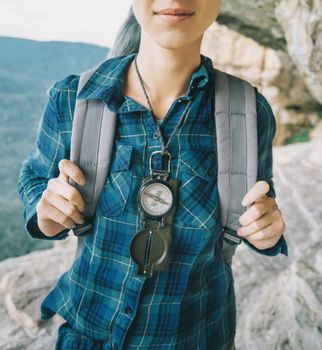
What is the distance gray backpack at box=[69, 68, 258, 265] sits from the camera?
721mm

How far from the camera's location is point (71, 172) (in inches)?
26.2

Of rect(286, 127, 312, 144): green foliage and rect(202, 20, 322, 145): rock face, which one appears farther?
rect(286, 127, 312, 144): green foliage

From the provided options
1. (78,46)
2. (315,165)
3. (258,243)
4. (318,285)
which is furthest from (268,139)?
(78,46)

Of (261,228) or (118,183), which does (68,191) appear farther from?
(261,228)

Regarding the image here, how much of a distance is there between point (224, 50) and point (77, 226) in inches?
254

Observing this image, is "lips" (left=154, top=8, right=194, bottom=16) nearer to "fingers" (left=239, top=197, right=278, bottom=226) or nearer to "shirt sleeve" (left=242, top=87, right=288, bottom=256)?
"shirt sleeve" (left=242, top=87, right=288, bottom=256)

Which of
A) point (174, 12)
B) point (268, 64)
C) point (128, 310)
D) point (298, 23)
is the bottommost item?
point (128, 310)

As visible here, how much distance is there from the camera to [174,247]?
2.43 feet

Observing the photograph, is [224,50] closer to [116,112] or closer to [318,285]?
[318,285]

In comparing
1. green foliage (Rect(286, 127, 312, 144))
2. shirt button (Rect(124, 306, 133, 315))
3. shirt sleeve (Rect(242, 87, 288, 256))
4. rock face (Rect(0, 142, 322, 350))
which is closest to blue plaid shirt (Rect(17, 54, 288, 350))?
shirt button (Rect(124, 306, 133, 315))

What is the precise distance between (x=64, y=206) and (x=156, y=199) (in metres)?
0.15

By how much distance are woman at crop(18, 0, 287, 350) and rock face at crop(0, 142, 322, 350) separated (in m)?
0.85

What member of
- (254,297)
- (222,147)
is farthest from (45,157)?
(254,297)

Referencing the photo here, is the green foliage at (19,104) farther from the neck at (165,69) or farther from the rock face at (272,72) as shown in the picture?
the rock face at (272,72)
